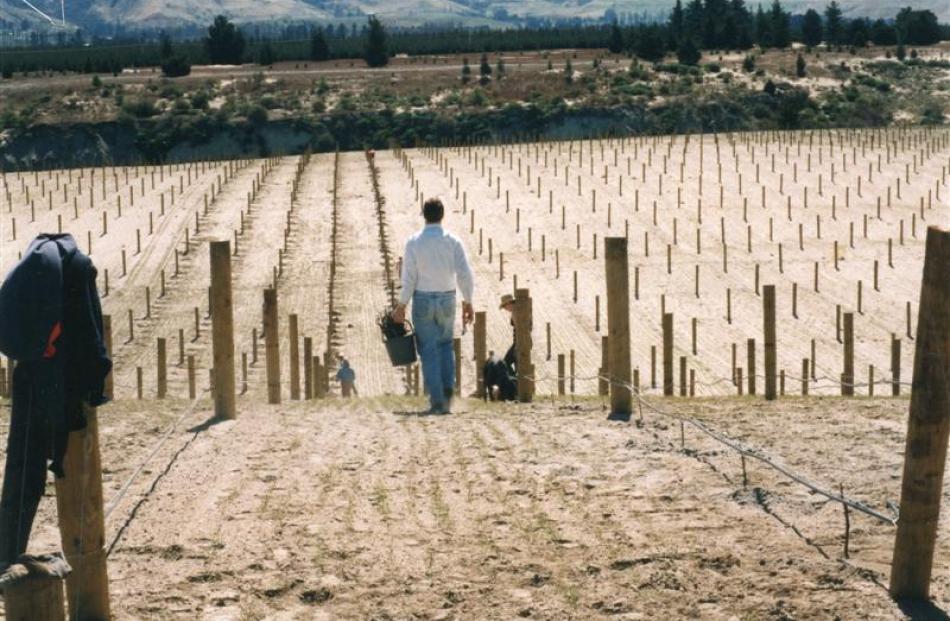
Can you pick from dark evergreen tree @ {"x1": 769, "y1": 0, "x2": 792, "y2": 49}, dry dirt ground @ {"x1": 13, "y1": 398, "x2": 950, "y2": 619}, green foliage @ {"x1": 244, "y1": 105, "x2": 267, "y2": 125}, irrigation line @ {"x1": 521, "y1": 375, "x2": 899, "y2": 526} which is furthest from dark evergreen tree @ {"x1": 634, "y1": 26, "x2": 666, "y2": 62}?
dry dirt ground @ {"x1": 13, "y1": 398, "x2": 950, "y2": 619}

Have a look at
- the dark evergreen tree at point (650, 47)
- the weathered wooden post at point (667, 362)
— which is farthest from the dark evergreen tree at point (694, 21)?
the weathered wooden post at point (667, 362)

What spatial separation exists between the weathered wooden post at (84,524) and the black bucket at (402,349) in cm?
559

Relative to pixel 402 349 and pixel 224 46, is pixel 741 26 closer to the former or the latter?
pixel 224 46

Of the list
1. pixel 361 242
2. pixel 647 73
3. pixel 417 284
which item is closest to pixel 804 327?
pixel 361 242

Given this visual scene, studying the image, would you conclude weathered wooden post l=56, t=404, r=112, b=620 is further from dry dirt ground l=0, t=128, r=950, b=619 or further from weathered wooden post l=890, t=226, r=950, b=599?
weathered wooden post l=890, t=226, r=950, b=599

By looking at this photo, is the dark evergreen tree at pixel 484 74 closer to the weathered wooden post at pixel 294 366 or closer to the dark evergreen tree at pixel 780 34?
the dark evergreen tree at pixel 780 34

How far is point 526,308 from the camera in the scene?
1309 centimetres

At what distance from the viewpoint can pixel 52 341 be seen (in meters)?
6.15

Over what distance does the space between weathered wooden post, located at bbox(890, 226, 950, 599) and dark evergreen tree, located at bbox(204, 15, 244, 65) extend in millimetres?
110693

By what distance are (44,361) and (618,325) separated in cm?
549

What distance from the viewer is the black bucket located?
11648mm

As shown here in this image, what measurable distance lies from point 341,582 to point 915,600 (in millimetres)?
2394

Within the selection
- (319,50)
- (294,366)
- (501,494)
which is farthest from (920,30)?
(501,494)

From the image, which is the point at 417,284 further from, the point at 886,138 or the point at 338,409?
the point at 886,138
